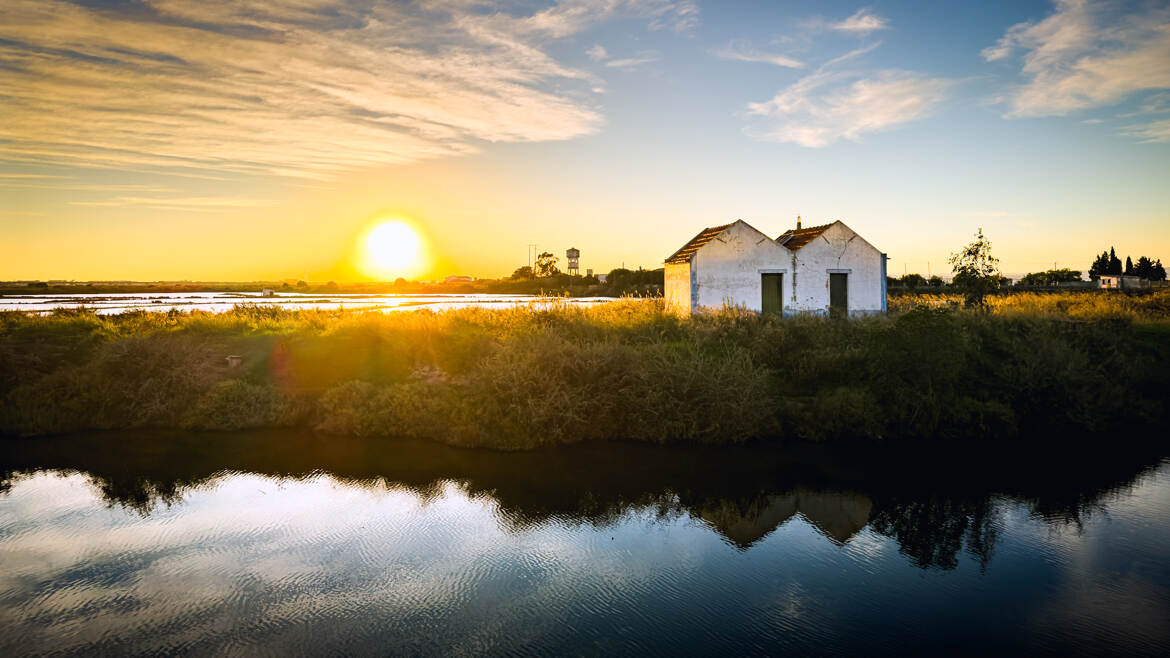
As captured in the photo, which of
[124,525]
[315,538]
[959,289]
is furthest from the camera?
[959,289]

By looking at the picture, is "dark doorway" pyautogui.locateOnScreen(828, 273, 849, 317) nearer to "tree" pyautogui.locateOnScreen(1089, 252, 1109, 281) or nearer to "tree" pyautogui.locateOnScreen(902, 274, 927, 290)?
"tree" pyautogui.locateOnScreen(902, 274, 927, 290)

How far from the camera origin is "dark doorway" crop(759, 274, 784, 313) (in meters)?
26.7

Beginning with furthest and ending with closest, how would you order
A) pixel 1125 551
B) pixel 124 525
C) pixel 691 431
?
pixel 691 431
pixel 124 525
pixel 1125 551

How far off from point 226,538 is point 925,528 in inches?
467

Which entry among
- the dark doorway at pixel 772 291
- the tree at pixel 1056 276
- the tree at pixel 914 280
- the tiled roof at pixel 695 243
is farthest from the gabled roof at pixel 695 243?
the tree at pixel 1056 276

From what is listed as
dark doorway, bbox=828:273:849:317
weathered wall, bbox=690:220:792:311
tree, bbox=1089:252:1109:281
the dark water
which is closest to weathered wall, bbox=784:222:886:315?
dark doorway, bbox=828:273:849:317

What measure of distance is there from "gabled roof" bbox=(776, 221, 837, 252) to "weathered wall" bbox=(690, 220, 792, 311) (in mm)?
1332

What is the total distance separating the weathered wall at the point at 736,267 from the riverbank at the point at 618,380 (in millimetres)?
4990

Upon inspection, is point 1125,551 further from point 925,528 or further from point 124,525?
point 124,525

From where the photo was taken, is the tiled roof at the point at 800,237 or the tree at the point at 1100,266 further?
the tree at the point at 1100,266

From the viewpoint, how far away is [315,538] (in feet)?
31.5

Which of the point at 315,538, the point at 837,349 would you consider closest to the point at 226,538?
the point at 315,538

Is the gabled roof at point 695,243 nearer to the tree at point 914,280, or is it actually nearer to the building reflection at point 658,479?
the building reflection at point 658,479

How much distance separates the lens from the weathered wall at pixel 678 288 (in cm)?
2630
